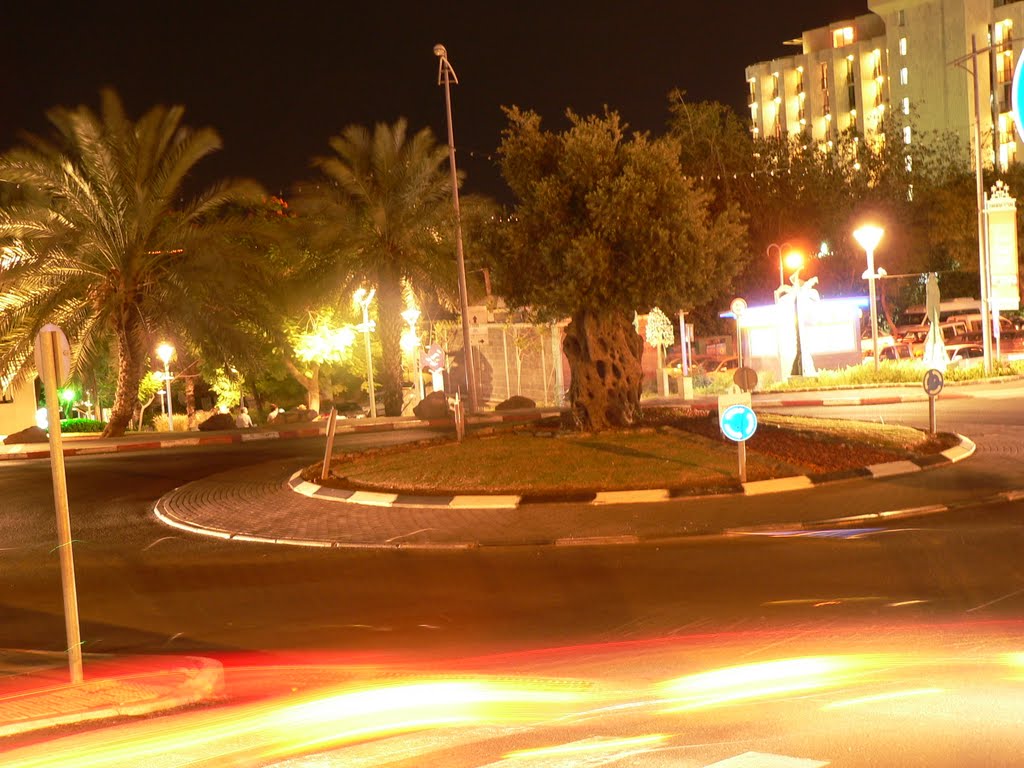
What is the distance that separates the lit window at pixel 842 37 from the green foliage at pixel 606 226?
10774cm

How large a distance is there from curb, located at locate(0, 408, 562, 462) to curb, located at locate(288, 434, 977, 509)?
1150 centimetres

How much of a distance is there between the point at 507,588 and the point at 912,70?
99.4 metres

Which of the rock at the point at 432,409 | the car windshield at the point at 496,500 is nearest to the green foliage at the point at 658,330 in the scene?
the car windshield at the point at 496,500

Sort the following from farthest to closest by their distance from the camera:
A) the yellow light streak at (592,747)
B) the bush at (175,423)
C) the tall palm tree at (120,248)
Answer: the bush at (175,423), the tall palm tree at (120,248), the yellow light streak at (592,747)

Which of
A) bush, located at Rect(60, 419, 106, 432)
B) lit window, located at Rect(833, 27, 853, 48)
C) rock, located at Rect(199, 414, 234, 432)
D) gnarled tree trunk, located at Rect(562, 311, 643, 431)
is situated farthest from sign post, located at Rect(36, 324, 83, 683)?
lit window, located at Rect(833, 27, 853, 48)

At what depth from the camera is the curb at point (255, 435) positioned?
2823 centimetres

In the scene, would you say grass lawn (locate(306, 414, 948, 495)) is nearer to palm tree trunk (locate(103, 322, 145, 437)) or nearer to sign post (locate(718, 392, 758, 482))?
sign post (locate(718, 392, 758, 482))

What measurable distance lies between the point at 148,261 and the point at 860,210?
43031 mm

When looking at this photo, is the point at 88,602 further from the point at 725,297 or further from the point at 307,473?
the point at 725,297

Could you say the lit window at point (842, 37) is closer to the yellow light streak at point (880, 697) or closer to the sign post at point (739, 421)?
the sign post at point (739, 421)

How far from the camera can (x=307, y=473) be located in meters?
19.3

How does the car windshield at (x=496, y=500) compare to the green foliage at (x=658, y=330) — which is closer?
the car windshield at (x=496, y=500)

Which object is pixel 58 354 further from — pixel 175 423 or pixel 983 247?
pixel 175 423

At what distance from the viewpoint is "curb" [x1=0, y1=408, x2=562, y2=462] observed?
2823cm
